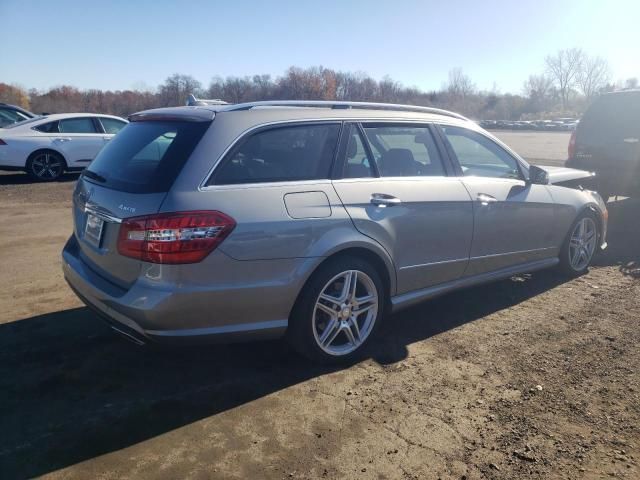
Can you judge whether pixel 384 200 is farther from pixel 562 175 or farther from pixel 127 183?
pixel 562 175

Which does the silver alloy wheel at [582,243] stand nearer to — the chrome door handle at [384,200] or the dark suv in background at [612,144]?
the chrome door handle at [384,200]

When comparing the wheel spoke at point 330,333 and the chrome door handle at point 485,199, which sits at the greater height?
the chrome door handle at point 485,199

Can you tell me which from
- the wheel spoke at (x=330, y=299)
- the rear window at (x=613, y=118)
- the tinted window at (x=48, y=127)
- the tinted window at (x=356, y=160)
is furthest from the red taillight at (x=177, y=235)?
the tinted window at (x=48, y=127)

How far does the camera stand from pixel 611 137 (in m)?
8.59

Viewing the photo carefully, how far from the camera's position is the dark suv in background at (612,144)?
838cm

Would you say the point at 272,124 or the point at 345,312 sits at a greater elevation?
the point at 272,124

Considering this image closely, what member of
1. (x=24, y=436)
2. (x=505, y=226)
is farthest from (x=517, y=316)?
Answer: (x=24, y=436)

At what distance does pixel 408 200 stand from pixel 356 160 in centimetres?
50

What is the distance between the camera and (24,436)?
9.50 feet

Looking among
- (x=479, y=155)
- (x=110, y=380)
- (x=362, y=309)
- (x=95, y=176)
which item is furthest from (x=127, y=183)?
(x=479, y=155)

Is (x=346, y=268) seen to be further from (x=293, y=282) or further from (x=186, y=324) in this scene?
(x=186, y=324)

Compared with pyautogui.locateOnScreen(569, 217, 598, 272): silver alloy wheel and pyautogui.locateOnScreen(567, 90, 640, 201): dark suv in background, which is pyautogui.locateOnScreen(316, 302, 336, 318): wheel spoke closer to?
pyautogui.locateOnScreen(569, 217, 598, 272): silver alloy wheel

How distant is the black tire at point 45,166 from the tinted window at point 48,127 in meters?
0.45

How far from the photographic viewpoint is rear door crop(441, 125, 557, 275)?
182 inches
